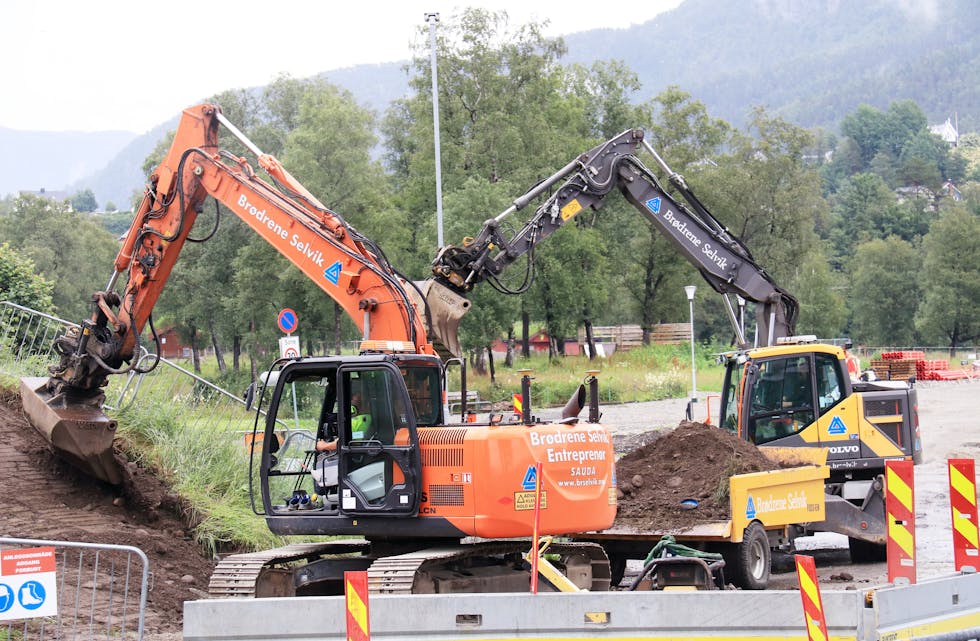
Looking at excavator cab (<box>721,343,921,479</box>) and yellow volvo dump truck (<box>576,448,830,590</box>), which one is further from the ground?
excavator cab (<box>721,343,921,479</box>)

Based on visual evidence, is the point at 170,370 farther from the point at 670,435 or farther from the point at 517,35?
the point at 517,35

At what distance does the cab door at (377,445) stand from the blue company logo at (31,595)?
7.81 ft

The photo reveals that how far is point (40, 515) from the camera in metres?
13.8

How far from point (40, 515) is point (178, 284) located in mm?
43852

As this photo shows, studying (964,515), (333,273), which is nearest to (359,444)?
(333,273)

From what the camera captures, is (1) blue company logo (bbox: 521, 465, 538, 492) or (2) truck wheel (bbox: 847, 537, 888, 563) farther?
(2) truck wheel (bbox: 847, 537, 888, 563)

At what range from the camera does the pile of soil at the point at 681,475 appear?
12562 mm

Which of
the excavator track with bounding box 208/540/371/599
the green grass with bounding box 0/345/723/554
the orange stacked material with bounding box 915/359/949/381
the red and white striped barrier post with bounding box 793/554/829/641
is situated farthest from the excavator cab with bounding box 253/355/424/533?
the orange stacked material with bounding box 915/359/949/381

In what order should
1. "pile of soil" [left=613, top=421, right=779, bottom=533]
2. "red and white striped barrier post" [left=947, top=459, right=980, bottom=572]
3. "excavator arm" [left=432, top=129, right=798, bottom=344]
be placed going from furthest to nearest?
"excavator arm" [left=432, top=129, right=798, bottom=344]
"pile of soil" [left=613, top=421, right=779, bottom=533]
"red and white striped barrier post" [left=947, top=459, right=980, bottom=572]

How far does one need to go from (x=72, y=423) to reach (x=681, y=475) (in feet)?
23.6

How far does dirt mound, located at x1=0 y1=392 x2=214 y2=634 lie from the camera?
13188mm

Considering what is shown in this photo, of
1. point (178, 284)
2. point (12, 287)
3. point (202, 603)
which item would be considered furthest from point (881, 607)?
point (178, 284)

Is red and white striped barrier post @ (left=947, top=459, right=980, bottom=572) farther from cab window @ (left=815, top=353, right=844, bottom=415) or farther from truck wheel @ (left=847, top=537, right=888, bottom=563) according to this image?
cab window @ (left=815, top=353, right=844, bottom=415)

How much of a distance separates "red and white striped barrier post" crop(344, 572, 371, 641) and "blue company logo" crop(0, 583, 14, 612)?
2929mm
